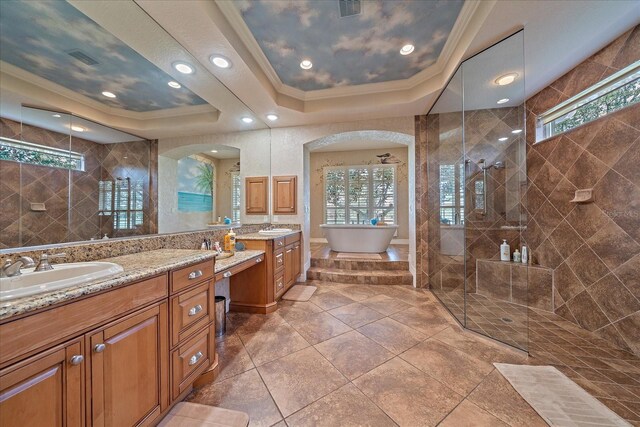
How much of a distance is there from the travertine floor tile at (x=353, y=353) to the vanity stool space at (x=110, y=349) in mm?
958

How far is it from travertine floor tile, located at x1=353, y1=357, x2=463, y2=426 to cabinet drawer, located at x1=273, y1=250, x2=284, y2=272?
154 centimetres

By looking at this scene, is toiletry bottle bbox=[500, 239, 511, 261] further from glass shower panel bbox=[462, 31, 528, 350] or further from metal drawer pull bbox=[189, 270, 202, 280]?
metal drawer pull bbox=[189, 270, 202, 280]

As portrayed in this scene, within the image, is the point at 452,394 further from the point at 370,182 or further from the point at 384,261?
the point at 370,182

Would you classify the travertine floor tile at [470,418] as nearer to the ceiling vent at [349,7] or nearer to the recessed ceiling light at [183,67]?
the ceiling vent at [349,7]

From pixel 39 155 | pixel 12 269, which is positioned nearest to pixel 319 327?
pixel 12 269

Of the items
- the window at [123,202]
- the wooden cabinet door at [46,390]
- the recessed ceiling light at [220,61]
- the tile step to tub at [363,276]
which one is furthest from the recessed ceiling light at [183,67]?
the tile step to tub at [363,276]

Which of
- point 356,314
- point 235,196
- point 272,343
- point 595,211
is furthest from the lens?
point 235,196

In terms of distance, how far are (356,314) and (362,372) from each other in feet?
2.96

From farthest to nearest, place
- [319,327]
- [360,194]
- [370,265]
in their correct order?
[360,194], [370,265], [319,327]

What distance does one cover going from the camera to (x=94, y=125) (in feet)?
4.89

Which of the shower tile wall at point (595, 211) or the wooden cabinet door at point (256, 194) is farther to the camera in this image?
the wooden cabinet door at point (256, 194)

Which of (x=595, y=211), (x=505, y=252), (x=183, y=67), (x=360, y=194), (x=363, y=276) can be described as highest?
(x=183, y=67)

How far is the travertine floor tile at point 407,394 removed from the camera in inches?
50.0

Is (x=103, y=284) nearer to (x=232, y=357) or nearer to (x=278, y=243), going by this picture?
(x=232, y=357)
